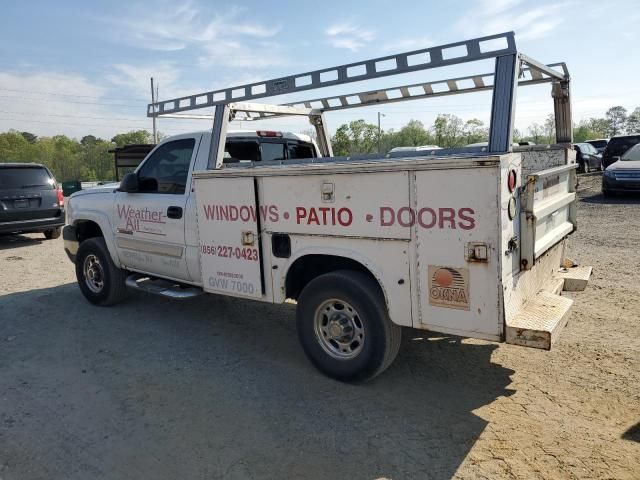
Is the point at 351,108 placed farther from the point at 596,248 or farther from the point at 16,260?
the point at 16,260

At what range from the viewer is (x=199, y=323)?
572 centimetres

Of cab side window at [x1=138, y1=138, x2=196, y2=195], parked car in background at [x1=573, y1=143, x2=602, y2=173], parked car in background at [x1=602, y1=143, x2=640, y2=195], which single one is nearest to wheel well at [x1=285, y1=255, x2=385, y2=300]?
cab side window at [x1=138, y1=138, x2=196, y2=195]

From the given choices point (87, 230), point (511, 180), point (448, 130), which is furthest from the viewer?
point (448, 130)

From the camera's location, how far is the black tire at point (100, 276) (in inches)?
246

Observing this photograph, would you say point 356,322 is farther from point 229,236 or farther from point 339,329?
point 229,236

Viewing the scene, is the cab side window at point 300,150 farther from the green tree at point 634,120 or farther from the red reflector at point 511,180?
the green tree at point 634,120

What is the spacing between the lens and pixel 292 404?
3.76 m

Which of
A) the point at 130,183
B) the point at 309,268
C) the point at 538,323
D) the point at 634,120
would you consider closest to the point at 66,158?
the point at 130,183

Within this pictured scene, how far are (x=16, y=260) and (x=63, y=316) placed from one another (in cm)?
464

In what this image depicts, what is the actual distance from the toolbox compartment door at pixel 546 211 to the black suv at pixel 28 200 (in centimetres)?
1092

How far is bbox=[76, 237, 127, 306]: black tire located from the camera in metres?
6.25

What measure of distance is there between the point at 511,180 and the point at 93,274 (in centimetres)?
523

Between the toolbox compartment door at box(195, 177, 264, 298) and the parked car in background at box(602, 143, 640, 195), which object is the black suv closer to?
the toolbox compartment door at box(195, 177, 264, 298)

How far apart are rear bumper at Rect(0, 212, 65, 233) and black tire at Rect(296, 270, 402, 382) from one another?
9.57 m
